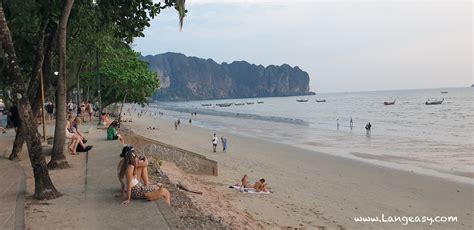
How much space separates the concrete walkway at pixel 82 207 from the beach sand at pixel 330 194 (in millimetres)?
2207

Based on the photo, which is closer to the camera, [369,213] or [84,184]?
[84,184]

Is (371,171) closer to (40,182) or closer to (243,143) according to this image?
(243,143)

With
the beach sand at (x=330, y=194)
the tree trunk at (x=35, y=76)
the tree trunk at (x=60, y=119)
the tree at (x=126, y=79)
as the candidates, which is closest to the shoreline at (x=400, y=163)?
the beach sand at (x=330, y=194)

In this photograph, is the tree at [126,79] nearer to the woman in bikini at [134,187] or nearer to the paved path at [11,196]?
the paved path at [11,196]

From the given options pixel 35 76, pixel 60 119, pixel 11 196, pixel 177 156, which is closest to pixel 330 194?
pixel 177 156

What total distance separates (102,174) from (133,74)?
25.4 metres

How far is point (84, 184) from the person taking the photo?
8.77 m

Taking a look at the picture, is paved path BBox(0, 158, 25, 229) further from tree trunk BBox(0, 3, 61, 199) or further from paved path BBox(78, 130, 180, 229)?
paved path BBox(78, 130, 180, 229)

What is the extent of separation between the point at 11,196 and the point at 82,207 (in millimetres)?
1599

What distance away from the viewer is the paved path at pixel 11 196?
252 inches

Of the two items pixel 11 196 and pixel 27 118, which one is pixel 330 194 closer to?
pixel 11 196

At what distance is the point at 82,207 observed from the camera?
23.5 ft

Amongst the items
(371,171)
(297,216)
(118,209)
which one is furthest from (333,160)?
(118,209)

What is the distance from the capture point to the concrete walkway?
20.8 feet
